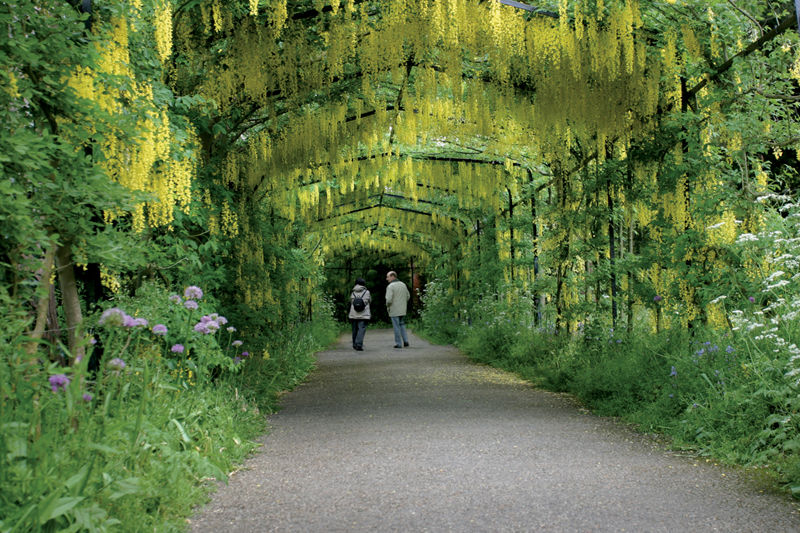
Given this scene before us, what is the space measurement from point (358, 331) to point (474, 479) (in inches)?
333

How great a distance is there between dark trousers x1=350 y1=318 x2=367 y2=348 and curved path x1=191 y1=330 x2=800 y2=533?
20.2 feet

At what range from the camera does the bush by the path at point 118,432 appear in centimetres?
190

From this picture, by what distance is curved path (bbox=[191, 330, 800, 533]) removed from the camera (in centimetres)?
243

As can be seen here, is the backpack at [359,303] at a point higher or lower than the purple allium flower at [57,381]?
higher

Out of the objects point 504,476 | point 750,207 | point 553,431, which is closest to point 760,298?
point 750,207

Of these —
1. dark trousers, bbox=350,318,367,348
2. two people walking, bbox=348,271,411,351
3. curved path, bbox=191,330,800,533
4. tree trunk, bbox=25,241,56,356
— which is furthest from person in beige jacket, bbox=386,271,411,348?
tree trunk, bbox=25,241,56,356

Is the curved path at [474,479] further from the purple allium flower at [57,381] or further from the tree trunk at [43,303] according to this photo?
the tree trunk at [43,303]

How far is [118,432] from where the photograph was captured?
7.91ft

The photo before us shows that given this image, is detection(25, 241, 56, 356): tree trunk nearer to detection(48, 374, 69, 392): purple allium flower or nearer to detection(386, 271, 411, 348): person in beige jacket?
detection(48, 374, 69, 392): purple allium flower

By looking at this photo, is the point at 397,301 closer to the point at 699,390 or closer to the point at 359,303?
the point at 359,303

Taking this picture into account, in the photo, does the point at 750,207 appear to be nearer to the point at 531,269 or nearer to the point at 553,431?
the point at 553,431

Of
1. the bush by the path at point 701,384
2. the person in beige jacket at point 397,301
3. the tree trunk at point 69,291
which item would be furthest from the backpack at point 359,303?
the tree trunk at point 69,291

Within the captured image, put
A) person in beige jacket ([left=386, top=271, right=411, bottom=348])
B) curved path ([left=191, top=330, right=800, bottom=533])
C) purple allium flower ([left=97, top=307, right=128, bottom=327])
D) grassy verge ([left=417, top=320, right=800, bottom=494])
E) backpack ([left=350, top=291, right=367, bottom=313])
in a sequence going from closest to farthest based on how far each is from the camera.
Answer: purple allium flower ([left=97, top=307, right=128, bottom=327]) → curved path ([left=191, top=330, right=800, bottom=533]) → grassy verge ([left=417, top=320, right=800, bottom=494]) → backpack ([left=350, top=291, right=367, bottom=313]) → person in beige jacket ([left=386, top=271, right=411, bottom=348])

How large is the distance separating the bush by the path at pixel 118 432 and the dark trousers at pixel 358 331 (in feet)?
22.6
